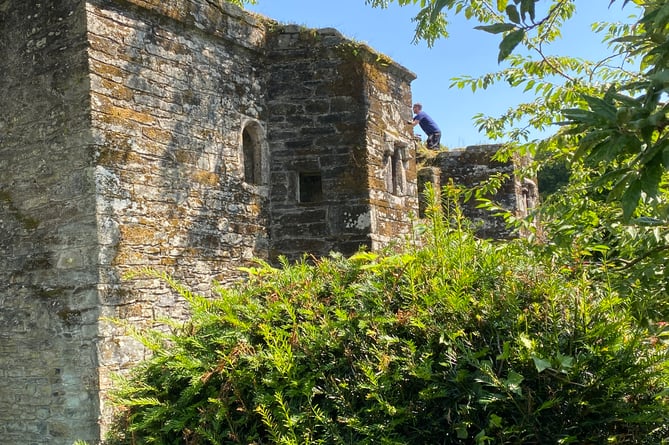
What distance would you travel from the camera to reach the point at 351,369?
3.06 m

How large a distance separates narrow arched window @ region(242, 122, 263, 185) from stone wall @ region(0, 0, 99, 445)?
2210mm

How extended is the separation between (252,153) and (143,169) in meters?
1.78

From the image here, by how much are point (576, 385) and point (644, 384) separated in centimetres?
30

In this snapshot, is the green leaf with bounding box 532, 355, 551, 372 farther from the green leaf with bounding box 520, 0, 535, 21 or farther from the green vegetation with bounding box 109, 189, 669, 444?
the green leaf with bounding box 520, 0, 535, 21

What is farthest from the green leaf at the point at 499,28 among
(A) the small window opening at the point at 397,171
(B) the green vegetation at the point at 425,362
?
(A) the small window opening at the point at 397,171

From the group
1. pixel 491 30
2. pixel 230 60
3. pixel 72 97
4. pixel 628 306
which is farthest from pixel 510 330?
pixel 230 60

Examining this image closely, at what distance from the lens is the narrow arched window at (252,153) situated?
7.66 m

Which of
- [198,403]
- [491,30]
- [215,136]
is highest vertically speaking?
[215,136]

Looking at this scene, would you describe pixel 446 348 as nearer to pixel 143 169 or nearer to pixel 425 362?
pixel 425 362

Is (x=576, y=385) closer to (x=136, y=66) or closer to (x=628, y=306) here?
(x=628, y=306)

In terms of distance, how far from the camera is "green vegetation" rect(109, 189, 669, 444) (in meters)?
2.72

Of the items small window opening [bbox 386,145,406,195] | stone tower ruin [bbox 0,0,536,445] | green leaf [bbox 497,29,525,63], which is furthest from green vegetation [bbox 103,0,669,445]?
small window opening [bbox 386,145,406,195]

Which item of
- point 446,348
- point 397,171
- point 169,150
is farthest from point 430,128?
point 446,348

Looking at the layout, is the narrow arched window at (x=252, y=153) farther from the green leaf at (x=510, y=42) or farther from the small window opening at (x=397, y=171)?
the green leaf at (x=510, y=42)
